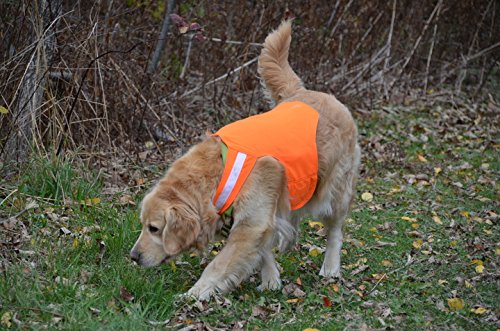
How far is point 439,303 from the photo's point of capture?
15.8 ft

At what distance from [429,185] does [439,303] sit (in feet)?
11.0

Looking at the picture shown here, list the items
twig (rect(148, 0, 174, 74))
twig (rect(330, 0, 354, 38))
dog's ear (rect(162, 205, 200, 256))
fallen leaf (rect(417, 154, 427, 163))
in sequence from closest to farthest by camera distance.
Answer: dog's ear (rect(162, 205, 200, 256))
twig (rect(148, 0, 174, 74))
fallen leaf (rect(417, 154, 427, 163))
twig (rect(330, 0, 354, 38))

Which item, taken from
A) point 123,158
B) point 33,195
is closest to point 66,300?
point 33,195

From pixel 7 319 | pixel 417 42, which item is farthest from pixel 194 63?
pixel 7 319

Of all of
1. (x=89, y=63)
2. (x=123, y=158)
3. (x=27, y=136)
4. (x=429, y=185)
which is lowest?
(x=429, y=185)

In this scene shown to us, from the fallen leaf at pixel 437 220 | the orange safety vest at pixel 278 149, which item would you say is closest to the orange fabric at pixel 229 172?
the orange safety vest at pixel 278 149

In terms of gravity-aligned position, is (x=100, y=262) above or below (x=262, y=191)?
below

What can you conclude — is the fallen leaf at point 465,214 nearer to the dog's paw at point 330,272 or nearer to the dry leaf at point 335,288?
the dog's paw at point 330,272

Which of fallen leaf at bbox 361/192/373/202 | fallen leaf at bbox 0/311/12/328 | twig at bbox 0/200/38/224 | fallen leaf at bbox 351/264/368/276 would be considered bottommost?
fallen leaf at bbox 361/192/373/202

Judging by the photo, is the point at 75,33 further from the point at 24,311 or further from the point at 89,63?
the point at 24,311

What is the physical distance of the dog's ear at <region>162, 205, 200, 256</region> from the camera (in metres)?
4.54

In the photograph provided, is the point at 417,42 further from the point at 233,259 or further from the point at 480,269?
the point at 233,259

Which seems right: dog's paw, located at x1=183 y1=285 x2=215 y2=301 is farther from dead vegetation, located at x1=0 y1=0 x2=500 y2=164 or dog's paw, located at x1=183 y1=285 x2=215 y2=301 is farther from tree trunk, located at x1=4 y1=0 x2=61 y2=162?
tree trunk, located at x1=4 y1=0 x2=61 y2=162

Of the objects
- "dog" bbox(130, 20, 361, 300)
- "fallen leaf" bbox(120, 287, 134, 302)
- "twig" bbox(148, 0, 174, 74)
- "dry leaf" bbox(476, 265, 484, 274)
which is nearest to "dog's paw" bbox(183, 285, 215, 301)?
"dog" bbox(130, 20, 361, 300)
